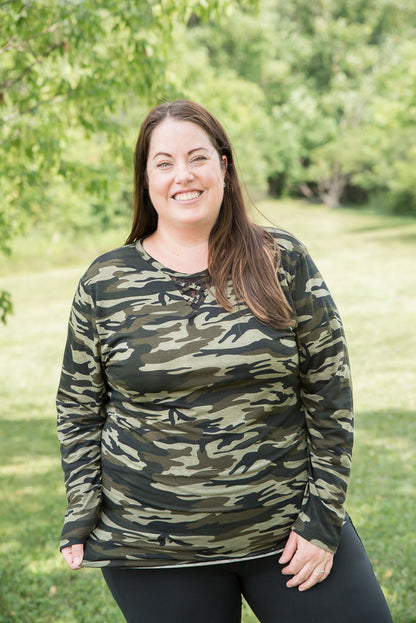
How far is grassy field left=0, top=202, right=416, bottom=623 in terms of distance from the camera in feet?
14.5

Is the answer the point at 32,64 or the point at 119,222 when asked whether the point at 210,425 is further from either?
the point at 119,222

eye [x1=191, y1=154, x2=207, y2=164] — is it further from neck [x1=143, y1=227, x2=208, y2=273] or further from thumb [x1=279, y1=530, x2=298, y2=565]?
thumb [x1=279, y1=530, x2=298, y2=565]

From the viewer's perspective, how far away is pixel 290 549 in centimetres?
204

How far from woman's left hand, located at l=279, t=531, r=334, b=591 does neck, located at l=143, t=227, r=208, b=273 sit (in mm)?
853

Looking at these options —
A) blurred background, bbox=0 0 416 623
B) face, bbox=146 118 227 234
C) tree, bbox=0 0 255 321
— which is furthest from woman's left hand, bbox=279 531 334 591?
tree, bbox=0 0 255 321

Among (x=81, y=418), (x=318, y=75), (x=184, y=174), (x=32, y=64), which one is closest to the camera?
(x=184, y=174)

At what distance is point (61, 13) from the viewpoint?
16.6 ft

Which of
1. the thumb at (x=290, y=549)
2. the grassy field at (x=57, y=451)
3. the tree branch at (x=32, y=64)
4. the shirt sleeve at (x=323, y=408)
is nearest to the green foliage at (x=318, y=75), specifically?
the grassy field at (x=57, y=451)

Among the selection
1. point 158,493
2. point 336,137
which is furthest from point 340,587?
point 336,137

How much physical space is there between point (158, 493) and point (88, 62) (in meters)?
4.72

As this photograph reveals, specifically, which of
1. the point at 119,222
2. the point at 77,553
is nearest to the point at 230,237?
the point at 77,553

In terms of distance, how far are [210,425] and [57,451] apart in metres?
6.53

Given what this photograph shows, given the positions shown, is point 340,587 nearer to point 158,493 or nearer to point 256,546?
point 256,546

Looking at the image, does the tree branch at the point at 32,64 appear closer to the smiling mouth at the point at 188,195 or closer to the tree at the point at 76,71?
the tree at the point at 76,71
